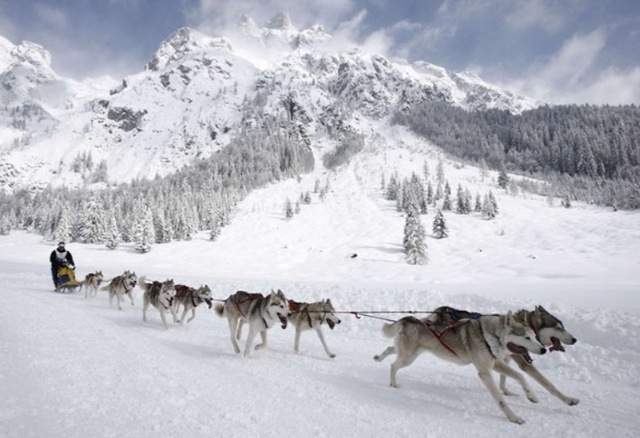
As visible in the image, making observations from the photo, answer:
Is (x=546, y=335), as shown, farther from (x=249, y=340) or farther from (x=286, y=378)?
(x=249, y=340)

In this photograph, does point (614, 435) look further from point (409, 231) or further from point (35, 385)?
point (409, 231)

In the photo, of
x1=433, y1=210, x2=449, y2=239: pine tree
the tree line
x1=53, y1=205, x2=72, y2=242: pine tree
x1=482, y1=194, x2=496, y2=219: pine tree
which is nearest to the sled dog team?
x1=433, y1=210, x2=449, y2=239: pine tree

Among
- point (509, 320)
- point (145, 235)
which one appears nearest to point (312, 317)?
point (509, 320)

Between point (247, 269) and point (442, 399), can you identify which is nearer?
point (442, 399)

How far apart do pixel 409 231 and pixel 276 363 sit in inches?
1913

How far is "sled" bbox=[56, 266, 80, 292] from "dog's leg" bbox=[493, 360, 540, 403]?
70.3ft

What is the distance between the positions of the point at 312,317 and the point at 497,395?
4.73m

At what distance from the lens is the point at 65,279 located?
1958 centimetres

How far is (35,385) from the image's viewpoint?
5.76 metres

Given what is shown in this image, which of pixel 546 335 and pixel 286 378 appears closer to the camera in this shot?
pixel 546 335

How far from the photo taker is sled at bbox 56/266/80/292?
1930 centimetres

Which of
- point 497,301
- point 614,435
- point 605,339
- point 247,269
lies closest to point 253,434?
point 614,435

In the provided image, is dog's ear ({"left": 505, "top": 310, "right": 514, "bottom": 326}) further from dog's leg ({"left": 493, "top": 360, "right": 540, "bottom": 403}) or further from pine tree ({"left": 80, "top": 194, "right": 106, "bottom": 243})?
pine tree ({"left": 80, "top": 194, "right": 106, "bottom": 243})

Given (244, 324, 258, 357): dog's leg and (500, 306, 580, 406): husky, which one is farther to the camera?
(244, 324, 258, 357): dog's leg
